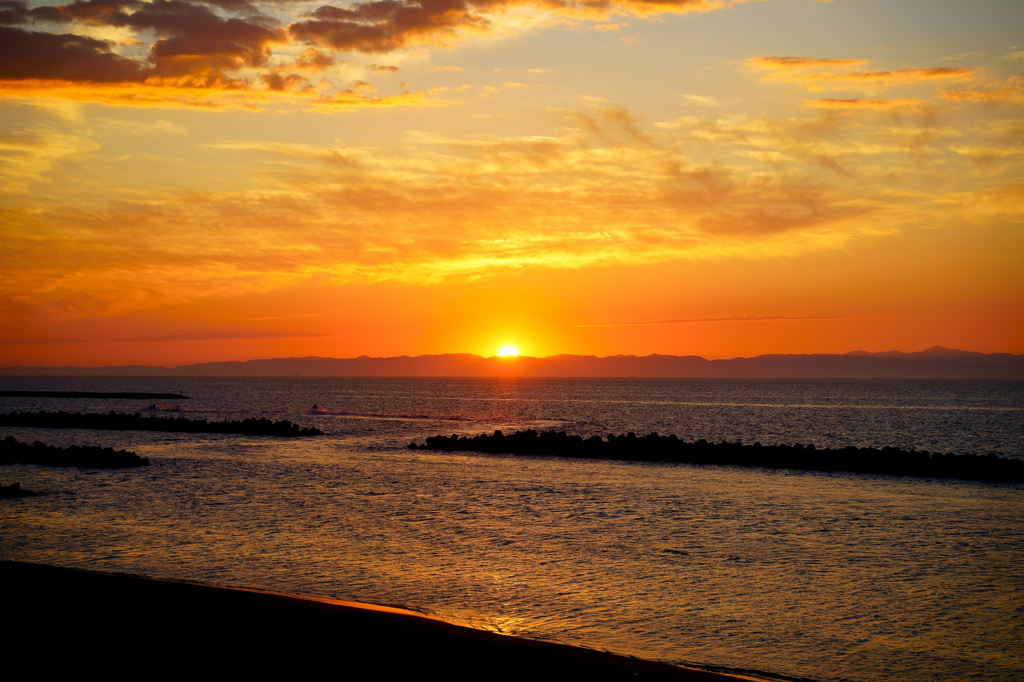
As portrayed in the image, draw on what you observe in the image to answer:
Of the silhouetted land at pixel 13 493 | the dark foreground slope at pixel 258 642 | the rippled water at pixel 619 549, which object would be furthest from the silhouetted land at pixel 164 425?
the dark foreground slope at pixel 258 642

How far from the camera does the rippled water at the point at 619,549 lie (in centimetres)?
984

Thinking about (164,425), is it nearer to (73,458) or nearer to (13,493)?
(73,458)

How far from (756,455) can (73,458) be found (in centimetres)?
3245

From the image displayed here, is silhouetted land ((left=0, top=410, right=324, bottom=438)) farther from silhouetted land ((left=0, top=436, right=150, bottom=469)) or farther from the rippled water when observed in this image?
the rippled water

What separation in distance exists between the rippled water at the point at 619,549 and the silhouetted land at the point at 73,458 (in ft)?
6.24

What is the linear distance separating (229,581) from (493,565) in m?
4.78

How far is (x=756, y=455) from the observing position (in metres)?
36.0

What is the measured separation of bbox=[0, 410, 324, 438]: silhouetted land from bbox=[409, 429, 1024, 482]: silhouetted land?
1495 cm

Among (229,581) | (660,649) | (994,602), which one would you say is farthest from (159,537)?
(994,602)

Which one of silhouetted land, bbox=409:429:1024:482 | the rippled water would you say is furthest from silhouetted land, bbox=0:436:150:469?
silhouetted land, bbox=409:429:1024:482

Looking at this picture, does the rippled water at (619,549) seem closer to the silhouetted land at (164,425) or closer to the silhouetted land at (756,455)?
the silhouetted land at (756,455)

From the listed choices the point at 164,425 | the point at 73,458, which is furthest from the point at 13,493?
the point at 164,425

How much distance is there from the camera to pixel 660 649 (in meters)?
9.12

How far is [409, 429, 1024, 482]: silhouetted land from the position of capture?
30.6 m
